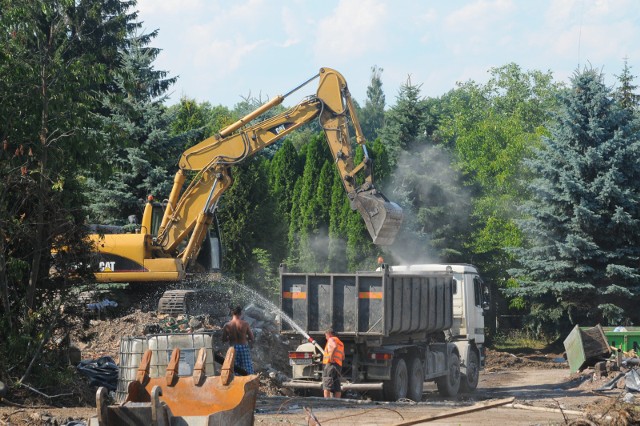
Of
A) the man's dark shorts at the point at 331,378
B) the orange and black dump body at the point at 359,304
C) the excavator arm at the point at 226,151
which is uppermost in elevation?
the excavator arm at the point at 226,151

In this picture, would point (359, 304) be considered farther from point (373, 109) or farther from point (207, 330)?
point (373, 109)

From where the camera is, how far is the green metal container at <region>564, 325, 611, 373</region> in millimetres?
25000

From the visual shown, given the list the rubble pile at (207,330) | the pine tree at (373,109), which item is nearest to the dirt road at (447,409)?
the rubble pile at (207,330)

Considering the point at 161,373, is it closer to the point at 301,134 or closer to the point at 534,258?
the point at 534,258

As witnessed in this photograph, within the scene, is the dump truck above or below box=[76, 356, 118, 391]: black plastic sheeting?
above

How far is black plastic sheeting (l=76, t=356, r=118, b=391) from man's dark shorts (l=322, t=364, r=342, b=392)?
3815 millimetres

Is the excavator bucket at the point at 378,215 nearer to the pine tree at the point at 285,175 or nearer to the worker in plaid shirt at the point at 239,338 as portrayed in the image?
the worker in plaid shirt at the point at 239,338

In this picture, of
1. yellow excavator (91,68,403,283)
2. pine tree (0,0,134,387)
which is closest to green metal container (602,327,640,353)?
yellow excavator (91,68,403,283)

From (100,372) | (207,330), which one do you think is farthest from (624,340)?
(100,372)

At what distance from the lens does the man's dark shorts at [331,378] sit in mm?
18766

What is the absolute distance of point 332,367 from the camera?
18.8 metres

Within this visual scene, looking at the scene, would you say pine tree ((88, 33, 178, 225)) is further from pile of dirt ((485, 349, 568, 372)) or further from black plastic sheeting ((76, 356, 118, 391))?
black plastic sheeting ((76, 356, 118, 391))

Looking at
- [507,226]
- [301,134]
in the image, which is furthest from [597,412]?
[301,134]

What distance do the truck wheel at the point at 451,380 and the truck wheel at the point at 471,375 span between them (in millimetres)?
716
